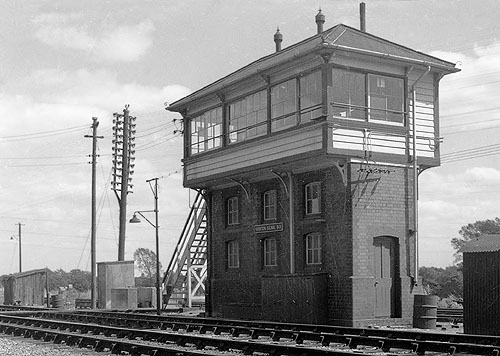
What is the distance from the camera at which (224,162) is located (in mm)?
27406

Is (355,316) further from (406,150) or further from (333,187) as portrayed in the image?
(406,150)

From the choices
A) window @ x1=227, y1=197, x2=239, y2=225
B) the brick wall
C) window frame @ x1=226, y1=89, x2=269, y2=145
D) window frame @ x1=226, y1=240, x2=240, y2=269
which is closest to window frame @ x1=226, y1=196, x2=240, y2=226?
window @ x1=227, y1=197, x2=239, y2=225

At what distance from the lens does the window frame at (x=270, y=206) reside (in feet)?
85.7

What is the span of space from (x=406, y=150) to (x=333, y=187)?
2.61 metres

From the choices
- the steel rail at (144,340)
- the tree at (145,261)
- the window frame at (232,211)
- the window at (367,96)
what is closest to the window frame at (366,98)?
the window at (367,96)

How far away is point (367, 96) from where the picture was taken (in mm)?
23000

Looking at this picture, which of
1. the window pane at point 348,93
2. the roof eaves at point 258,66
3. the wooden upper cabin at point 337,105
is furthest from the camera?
the roof eaves at point 258,66

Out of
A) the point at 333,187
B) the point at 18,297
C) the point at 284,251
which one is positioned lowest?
the point at 18,297

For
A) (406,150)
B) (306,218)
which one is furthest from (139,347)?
(406,150)

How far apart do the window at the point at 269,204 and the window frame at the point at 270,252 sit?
787 mm

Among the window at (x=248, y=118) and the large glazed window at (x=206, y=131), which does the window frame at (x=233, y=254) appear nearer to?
the large glazed window at (x=206, y=131)

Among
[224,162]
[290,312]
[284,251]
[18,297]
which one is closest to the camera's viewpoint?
[290,312]

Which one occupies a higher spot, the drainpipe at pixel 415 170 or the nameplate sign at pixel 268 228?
the drainpipe at pixel 415 170

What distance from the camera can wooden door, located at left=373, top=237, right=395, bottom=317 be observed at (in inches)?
894
